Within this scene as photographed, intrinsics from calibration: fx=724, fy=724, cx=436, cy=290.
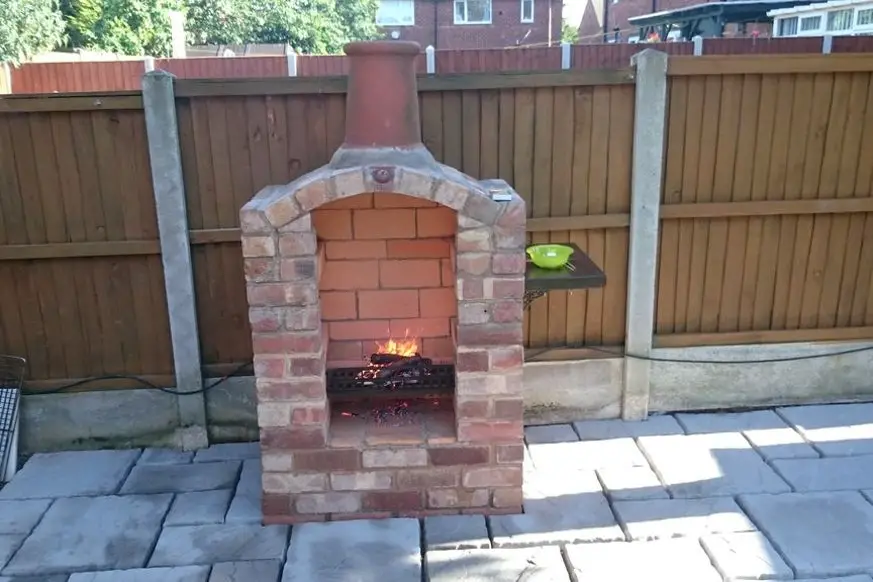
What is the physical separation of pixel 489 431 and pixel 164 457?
69.5 inches

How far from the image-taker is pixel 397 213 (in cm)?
333

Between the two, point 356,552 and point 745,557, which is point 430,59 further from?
point 745,557

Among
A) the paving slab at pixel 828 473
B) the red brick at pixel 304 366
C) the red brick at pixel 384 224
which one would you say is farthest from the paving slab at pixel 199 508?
the paving slab at pixel 828 473

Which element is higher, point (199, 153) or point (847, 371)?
point (199, 153)

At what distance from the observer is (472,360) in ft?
9.82

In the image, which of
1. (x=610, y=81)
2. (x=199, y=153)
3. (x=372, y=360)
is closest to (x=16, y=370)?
(x=199, y=153)

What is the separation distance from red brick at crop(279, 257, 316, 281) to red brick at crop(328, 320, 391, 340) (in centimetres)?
67

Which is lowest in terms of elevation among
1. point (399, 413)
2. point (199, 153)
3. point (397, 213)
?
point (399, 413)

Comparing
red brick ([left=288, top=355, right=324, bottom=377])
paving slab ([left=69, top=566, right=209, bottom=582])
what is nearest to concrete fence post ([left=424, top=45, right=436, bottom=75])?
red brick ([left=288, top=355, right=324, bottom=377])

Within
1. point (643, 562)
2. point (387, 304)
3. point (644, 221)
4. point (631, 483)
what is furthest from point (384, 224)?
point (643, 562)

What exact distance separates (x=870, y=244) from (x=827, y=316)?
448 mm

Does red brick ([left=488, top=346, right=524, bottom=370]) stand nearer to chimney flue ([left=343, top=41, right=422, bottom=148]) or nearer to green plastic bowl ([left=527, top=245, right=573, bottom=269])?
green plastic bowl ([left=527, top=245, right=573, bottom=269])

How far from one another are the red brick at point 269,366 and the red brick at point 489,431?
0.78m

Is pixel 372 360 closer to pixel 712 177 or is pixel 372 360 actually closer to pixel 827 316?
pixel 712 177
